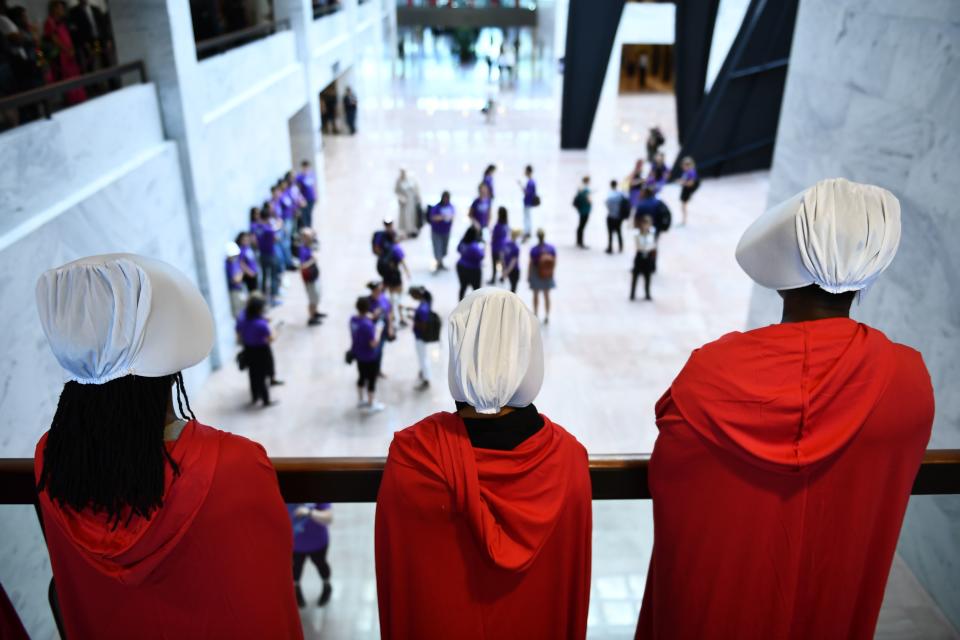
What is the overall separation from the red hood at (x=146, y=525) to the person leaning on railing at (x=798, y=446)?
3.86 feet

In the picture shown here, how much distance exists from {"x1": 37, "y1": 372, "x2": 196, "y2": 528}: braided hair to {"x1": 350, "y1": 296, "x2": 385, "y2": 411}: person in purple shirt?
21.2 ft

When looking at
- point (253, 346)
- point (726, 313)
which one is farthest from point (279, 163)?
point (726, 313)

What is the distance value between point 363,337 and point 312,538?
3.27 meters

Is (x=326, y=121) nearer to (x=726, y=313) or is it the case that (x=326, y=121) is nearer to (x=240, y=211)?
(x=240, y=211)

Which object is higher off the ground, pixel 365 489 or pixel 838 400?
pixel 838 400

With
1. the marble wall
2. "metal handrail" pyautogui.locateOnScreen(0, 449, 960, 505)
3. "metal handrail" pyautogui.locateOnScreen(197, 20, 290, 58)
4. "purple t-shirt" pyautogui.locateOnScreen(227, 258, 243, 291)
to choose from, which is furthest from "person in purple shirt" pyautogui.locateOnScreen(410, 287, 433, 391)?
"metal handrail" pyautogui.locateOnScreen(0, 449, 960, 505)

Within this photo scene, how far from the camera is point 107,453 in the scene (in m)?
1.63

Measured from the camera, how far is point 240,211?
463 inches

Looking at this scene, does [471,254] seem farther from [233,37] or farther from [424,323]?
[233,37]

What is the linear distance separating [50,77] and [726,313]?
1044cm

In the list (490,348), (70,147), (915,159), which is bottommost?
(70,147)

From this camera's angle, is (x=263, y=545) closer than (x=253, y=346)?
Yes

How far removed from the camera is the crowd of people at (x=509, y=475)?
5.37 feet

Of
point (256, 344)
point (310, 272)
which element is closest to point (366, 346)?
point (256, 344)
